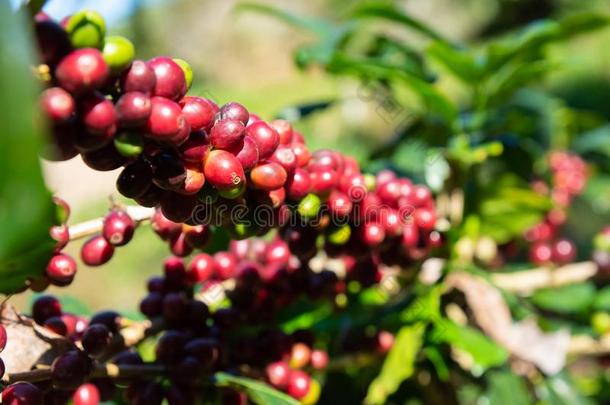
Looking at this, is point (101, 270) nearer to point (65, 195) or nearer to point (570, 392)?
point (65, 195)

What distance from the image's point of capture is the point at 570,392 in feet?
3.47

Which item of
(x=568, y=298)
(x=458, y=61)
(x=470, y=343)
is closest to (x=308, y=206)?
(x=470, y=343)

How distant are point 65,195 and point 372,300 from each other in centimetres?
667

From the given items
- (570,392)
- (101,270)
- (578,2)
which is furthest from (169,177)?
(578,2)

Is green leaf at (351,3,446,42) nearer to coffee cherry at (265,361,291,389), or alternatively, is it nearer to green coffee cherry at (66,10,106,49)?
coffee cherry at (265,361,291,389)

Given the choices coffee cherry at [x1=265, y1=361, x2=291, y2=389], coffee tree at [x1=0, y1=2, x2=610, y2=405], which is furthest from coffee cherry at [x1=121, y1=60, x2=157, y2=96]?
coffee cherry at [x1=265, y1=361, x2=291, y2=389]

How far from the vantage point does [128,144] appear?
1.66 feet

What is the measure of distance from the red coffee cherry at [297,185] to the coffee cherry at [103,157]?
7.5 inches

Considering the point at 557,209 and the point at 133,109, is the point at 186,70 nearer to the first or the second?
the point at 133,109

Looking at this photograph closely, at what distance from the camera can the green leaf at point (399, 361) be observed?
3.05 ft

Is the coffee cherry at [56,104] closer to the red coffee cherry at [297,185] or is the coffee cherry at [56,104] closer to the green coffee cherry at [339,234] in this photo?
the red coffee cherry at [297,185]

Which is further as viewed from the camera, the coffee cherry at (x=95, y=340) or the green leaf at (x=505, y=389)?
the green leaf at (x=505, y=389)

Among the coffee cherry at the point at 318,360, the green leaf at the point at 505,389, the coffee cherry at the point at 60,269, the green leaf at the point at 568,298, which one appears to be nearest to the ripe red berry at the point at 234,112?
the coffee cherry at the point at 60,269

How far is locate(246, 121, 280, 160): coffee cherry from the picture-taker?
24.1 inches
